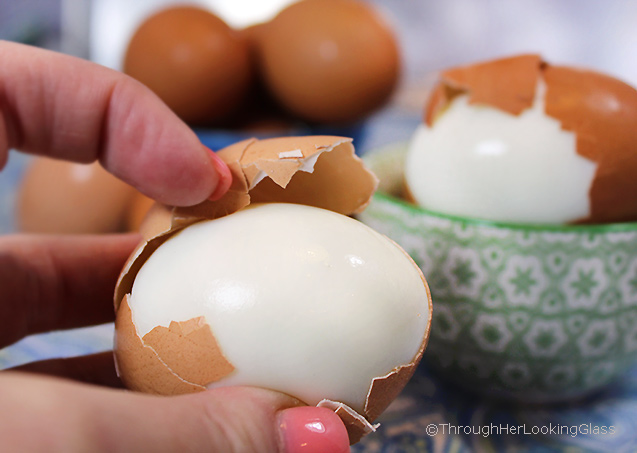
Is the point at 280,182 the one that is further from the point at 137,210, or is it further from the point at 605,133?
the point at 137,210

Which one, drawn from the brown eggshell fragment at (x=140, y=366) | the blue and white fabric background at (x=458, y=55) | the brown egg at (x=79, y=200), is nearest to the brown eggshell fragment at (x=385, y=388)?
the brown eggshell fragment at (x=140, y=366)

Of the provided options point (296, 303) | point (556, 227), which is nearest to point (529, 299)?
point (556, 227)

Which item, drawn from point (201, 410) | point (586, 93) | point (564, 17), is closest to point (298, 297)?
point (201, 410)

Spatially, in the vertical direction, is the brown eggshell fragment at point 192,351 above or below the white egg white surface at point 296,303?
below

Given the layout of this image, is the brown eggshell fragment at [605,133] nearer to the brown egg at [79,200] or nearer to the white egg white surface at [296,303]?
the white egg white surface at [296,303]

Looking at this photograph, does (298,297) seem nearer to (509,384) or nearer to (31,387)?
(31,387)

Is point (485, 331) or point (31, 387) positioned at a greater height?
point (31, 387)

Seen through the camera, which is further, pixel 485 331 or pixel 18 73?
pixel 485 331
